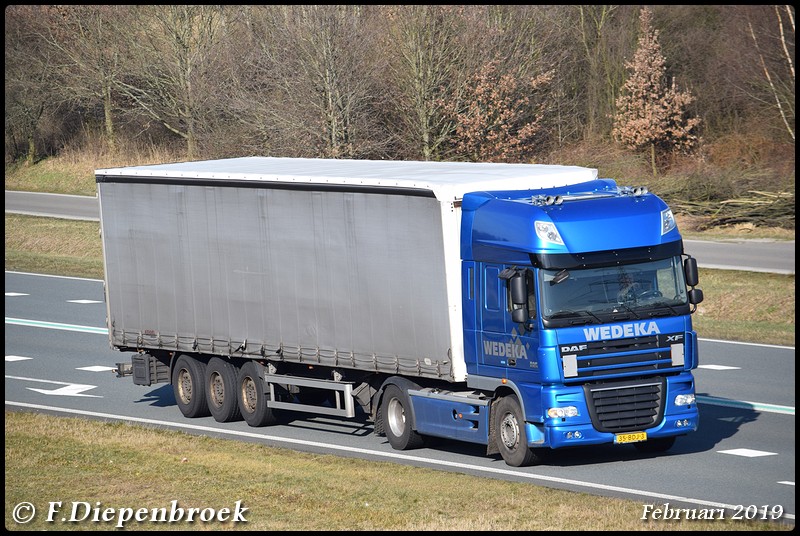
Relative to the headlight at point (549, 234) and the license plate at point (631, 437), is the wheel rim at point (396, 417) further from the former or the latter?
the headlight at point (549, 234)

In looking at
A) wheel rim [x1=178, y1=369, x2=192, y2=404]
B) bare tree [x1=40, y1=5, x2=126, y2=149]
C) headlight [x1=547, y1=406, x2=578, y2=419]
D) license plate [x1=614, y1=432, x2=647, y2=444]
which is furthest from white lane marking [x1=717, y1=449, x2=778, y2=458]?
bare tree [x1=40, y1=5, x2=126, y2=149]

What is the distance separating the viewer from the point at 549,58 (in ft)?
162

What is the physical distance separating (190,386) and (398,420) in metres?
4.16

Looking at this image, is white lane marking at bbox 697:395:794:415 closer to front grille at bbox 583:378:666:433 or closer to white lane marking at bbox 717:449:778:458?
white lane marking at bbox 717:449:778:458

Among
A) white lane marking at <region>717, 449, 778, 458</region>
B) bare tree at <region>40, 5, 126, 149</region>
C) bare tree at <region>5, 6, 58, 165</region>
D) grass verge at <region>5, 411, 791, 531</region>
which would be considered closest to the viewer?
grass verge at <region>5, 411, 791, 531</region>

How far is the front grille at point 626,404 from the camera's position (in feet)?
50.1

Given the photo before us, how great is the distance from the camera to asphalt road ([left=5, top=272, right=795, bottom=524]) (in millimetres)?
14617

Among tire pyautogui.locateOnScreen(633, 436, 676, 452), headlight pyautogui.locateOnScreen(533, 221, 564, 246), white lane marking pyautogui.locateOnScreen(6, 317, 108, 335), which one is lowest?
tire pyautogui.locateOnScreen(633, 436, 676, 452)

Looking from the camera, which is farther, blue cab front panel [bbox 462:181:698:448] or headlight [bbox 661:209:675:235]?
headlight [bbox 661:209:675:235]

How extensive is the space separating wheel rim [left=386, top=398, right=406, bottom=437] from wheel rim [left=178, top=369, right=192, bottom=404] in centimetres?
A: 401

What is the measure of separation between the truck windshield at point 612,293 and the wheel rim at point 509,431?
1.40 metres

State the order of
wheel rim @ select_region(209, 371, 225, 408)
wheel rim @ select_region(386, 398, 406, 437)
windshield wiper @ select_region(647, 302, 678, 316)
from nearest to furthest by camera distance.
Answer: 1. windshield wiper @ select_region(647, 302, 678, 316)
2. wheel rim @ select_region(386, 398, 406, 437)
3. wheel rim @ select_region(209, 371, 225, 408)

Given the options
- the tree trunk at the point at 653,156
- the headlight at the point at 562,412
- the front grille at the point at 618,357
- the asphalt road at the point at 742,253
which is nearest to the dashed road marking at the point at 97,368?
the headlight at the point at 562,412

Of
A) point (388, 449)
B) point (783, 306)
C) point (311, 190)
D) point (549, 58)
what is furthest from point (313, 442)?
point (549, 58)
